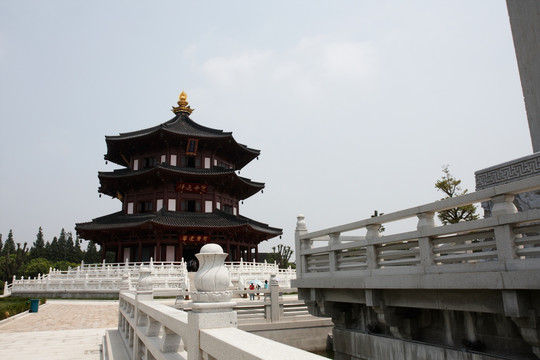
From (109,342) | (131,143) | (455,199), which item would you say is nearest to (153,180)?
(131,143)

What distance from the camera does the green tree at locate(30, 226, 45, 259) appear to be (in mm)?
88125

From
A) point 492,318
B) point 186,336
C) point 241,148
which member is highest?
point 241,148

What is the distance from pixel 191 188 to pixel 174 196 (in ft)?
5.30

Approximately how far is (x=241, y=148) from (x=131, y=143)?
33.9 ft

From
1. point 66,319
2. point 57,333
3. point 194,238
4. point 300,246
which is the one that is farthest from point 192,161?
point 300,246

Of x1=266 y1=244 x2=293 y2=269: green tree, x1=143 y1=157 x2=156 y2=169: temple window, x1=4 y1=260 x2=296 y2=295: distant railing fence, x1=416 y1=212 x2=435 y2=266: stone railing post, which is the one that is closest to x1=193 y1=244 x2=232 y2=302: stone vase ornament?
x1=416 y1=212 x2=435 y2=266: stone railing post

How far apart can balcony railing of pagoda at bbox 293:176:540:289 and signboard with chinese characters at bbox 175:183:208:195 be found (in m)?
25.9

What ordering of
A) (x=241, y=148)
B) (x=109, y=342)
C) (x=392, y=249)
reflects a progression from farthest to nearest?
(x=241, y=148)
(x=109, y=342)
(x=392, y=249)

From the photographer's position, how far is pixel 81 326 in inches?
578

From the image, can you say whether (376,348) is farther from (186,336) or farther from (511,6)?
(511,6)

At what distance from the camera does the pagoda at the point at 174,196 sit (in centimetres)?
3189

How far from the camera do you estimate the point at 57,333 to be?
41.4 ft

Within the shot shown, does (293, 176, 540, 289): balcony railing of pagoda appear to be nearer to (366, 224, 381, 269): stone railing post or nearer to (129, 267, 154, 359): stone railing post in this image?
(366, 224, 381, 269): stone railing post

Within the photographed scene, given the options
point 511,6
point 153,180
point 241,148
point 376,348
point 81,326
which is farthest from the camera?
point 241,148
